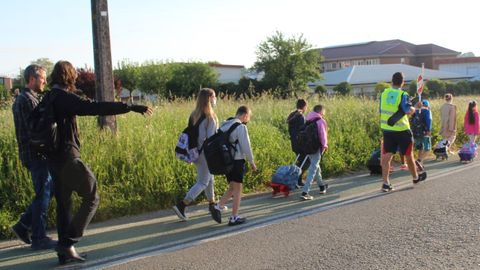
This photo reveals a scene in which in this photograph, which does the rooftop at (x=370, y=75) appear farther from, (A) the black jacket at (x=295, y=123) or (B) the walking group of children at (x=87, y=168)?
(B) the walking group of children at (x=87, y=168)

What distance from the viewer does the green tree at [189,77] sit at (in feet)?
162

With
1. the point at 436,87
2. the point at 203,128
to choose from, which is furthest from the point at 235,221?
the point at 436,87

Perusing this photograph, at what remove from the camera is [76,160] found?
17.2ft

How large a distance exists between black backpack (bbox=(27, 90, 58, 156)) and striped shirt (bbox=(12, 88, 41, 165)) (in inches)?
22.3

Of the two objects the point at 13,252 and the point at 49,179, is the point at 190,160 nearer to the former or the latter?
the point at 49,179

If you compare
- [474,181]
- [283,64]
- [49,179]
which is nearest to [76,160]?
[49,179]

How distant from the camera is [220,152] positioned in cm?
658

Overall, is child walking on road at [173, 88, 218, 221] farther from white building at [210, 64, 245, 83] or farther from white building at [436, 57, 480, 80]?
white building at [436, 57, 480, 80]

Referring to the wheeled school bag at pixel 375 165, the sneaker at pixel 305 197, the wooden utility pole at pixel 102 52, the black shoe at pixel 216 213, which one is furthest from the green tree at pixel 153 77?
the black shoe at pixel 216 213

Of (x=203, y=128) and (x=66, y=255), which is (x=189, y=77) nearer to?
(x=203, y=128)

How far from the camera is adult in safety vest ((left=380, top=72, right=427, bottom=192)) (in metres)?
8.69

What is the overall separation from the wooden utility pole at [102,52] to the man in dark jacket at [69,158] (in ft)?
11.8

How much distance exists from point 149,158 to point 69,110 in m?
3.43

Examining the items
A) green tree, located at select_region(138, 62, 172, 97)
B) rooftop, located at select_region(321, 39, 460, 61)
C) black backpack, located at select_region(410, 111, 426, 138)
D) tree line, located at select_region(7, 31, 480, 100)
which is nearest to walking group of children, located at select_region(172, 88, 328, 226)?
black backpack, located at select_region(410, 111, 426, 138)
